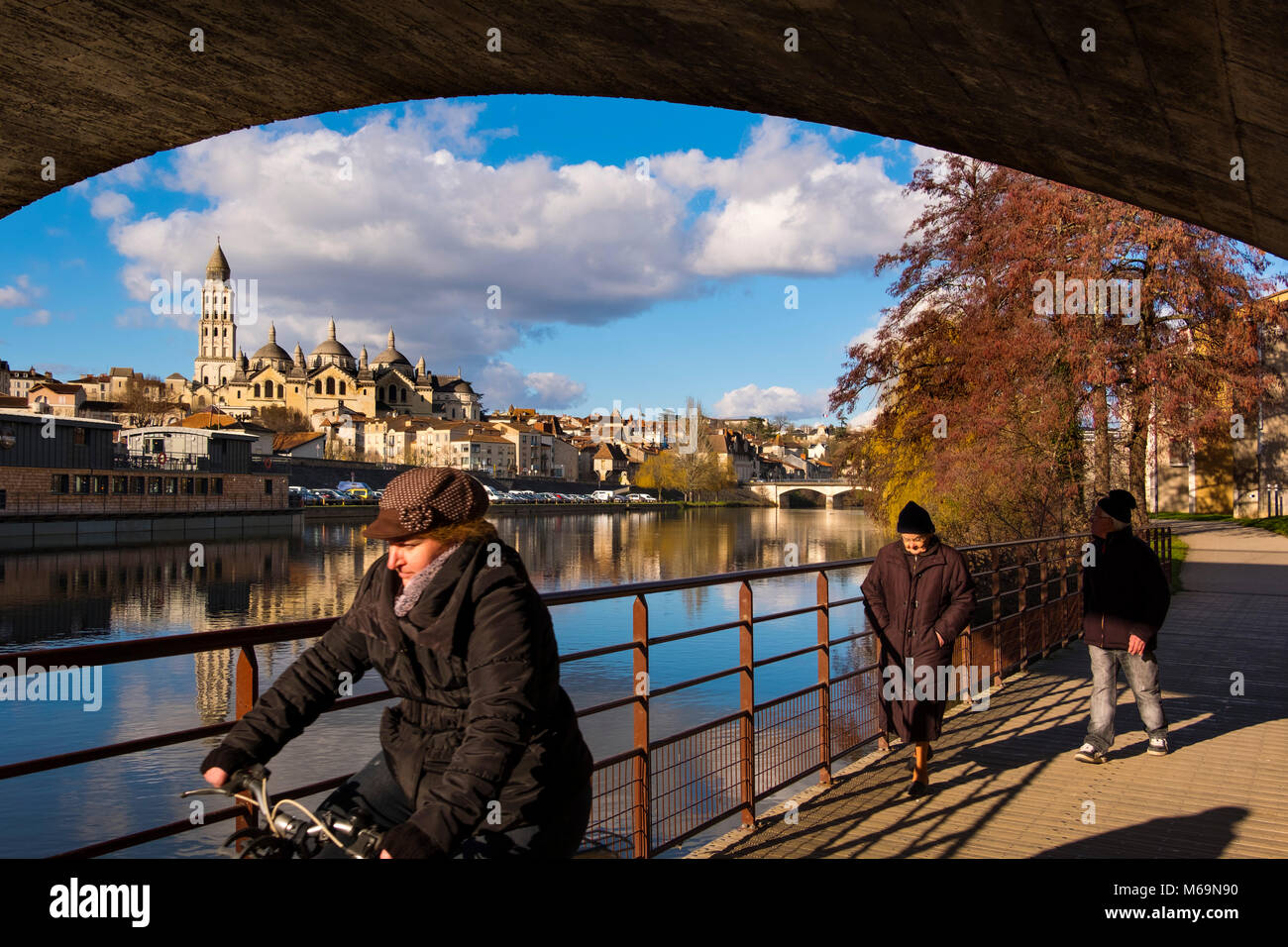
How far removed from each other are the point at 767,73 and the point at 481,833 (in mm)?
4284

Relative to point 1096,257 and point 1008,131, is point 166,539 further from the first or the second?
point 1008,131

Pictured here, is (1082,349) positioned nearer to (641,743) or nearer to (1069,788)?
(1069,788)

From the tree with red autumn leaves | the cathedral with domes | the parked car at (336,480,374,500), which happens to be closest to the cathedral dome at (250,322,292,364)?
the cathedral with domes

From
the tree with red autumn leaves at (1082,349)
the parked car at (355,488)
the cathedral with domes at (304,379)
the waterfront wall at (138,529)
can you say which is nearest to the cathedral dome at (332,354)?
the cathedral with domes at (304,379)

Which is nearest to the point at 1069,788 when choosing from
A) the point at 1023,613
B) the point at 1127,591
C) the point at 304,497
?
the point at 1127,591

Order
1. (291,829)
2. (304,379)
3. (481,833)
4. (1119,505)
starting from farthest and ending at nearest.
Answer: (304,379) < (1119,505) < (481,833) < (291,829)

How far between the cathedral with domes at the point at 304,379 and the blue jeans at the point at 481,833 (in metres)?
145

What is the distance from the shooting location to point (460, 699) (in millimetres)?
2586

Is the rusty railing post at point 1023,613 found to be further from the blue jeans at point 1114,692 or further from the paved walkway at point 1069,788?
the blue jeans at point 1114,692

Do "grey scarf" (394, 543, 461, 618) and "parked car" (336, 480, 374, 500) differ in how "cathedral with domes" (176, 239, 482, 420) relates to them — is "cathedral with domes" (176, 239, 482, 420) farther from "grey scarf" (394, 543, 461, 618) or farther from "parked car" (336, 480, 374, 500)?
"grey scarf" (394, 543, 461, 618)

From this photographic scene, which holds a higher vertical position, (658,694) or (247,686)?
(247,686)

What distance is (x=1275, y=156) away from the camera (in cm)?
483

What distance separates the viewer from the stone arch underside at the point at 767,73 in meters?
4.32

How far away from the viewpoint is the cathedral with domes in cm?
15238
